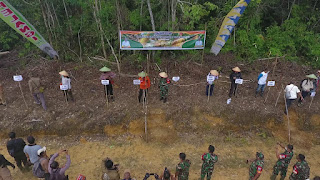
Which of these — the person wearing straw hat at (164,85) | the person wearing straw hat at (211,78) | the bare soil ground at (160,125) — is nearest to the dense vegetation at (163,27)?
the bare soil ground at (160,125)

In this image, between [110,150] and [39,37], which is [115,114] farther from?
[39,37]

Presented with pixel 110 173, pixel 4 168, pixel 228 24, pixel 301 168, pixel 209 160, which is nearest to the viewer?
pixel 110 173

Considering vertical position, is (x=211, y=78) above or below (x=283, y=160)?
above

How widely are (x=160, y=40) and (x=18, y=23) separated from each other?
6.35m

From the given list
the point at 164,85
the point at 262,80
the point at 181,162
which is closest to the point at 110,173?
the point at 181,162

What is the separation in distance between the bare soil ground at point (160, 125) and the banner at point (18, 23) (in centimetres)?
203

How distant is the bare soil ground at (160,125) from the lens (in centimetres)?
722

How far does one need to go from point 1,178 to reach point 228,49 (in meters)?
11.5

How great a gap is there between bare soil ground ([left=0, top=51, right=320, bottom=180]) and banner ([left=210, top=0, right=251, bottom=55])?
2.66 metres

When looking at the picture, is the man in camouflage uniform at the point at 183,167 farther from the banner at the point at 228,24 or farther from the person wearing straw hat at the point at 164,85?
the banner at the point at 228,24

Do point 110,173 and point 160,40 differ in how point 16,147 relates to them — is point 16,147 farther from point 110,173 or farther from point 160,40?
point 160,40

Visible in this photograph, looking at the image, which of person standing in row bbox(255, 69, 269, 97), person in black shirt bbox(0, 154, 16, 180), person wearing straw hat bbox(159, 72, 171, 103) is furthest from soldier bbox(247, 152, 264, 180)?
person in black shirt bbox(0, 154, 16, 180)

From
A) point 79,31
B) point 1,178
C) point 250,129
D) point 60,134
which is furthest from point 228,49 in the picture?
point 1,178

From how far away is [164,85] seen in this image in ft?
27.7
